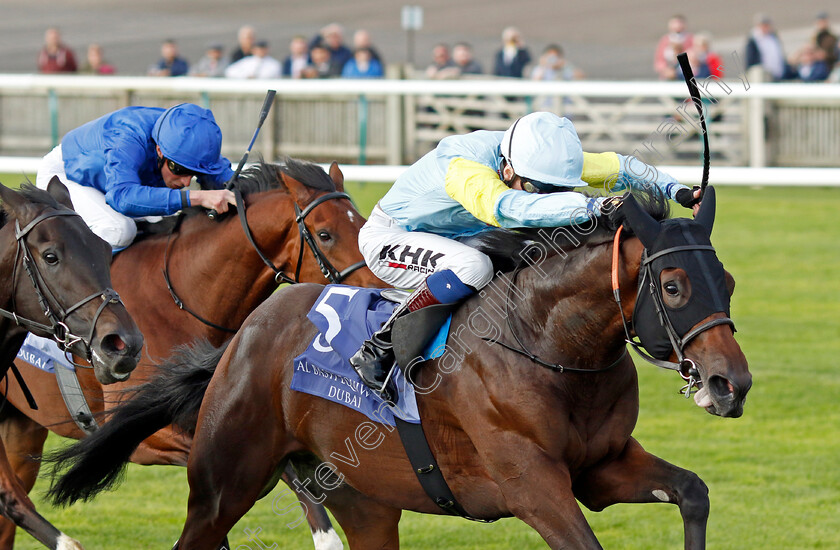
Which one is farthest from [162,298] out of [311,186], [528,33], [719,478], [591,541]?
[528,33]

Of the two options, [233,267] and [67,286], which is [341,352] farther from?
[233,267]

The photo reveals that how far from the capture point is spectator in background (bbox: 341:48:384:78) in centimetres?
1595

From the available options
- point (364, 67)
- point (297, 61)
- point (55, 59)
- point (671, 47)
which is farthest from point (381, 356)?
point (55, 59)

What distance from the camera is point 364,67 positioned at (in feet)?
52.5

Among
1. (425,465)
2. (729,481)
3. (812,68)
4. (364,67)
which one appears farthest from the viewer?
(364,67)

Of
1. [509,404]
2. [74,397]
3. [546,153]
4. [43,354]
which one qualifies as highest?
[546,153]

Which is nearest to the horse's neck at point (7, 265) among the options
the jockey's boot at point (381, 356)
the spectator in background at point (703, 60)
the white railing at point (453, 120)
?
the jockey's boot at point (381, 356)

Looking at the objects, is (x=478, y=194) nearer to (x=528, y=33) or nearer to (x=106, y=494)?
(x=106, y=494)

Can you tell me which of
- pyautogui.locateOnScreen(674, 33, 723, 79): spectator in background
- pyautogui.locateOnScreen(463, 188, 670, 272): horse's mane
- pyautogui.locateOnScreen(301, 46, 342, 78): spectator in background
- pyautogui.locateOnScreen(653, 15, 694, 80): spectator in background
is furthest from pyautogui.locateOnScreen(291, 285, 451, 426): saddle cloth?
pyautogui.locateOnScreen(301, 46, 342, 78): spectator in background

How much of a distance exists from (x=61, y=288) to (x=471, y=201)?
1446 millimetres

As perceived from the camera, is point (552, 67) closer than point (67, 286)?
No

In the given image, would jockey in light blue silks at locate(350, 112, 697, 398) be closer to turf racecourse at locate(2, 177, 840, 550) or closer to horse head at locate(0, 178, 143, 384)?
horse head at locate(0, 178, 143, 384)

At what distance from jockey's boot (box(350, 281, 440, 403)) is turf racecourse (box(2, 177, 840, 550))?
166 centimetres

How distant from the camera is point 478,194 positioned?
368 cm
